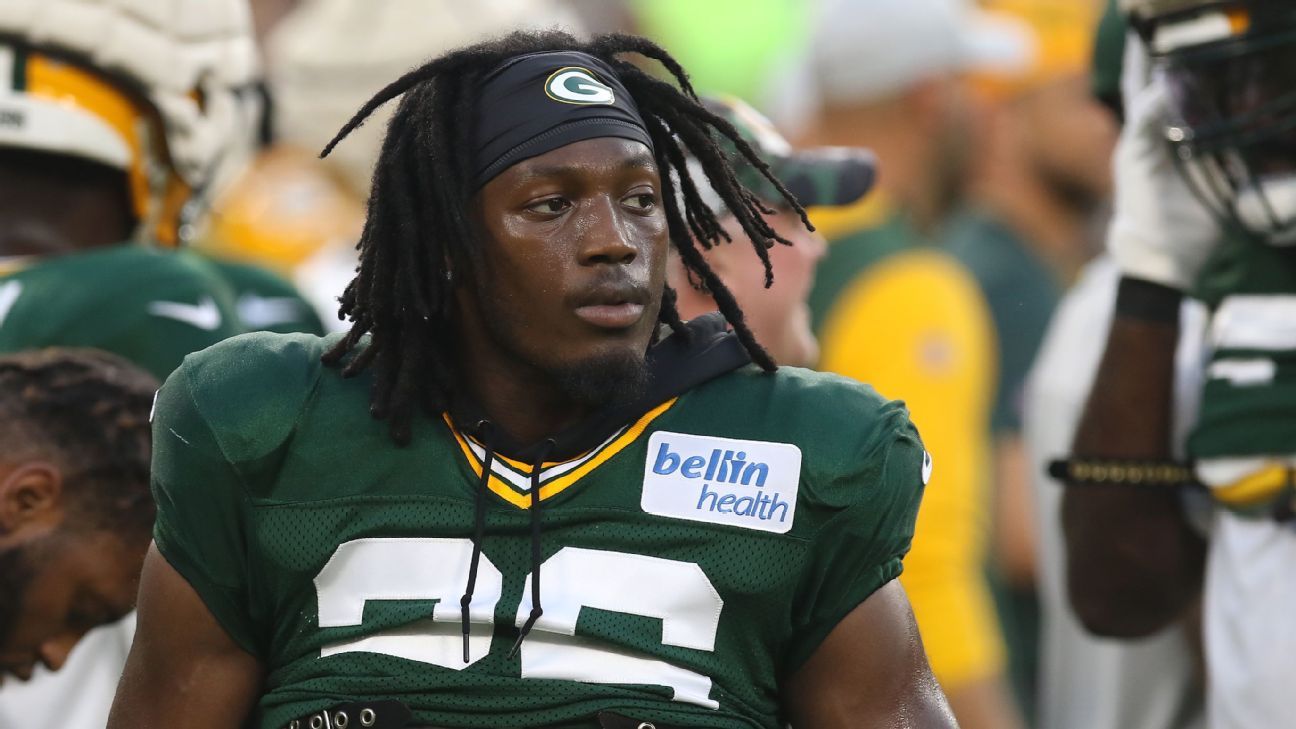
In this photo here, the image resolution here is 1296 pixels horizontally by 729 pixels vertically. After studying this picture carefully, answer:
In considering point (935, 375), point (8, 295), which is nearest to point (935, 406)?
point (935, 375)

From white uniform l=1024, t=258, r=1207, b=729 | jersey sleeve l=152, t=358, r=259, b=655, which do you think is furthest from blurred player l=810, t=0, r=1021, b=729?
jersey sleeve l=152, t=358, r=259, b=655

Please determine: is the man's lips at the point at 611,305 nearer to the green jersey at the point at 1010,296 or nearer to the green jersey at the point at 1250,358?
the green jersey at the point at 1250,358

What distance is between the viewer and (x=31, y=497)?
136 inches

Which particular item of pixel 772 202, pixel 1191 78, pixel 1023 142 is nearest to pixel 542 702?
pixel 772 202

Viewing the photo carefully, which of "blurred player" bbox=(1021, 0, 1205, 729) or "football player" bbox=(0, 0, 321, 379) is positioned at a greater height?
"football player" bbox=(0, 0, 321, 379)

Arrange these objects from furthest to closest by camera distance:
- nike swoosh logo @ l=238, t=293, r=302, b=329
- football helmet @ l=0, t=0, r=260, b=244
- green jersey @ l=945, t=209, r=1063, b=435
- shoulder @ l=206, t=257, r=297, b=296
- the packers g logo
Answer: green jersey @ l=945, t=209, r=1063, b=435 < shoulder @ l=206, t=257, r=297, b=296 < nike swoosh logo @ l=238, t=293, r=302, b=329 < football helmet @ l=0, t=0, r=260, b=244 < the packers g logo

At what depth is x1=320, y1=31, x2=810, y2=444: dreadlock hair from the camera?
2.78m

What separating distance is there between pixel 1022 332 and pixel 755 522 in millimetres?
4140

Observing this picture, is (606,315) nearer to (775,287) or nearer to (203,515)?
(203,515)

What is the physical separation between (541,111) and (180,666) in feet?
2.79

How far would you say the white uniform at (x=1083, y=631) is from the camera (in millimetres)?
4312

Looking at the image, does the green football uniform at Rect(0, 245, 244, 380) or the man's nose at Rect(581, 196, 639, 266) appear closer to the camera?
the man's nose at Rect(581, 196, 639, 266)

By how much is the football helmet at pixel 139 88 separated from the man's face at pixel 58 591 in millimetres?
1013

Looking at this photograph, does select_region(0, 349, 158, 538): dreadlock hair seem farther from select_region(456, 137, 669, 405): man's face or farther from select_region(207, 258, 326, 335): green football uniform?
select_region(456, 137, 669, 405): man's face
